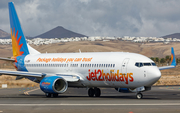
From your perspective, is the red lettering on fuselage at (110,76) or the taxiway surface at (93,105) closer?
the taxiway surface at (93,105)

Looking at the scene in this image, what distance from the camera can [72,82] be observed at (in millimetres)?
34219

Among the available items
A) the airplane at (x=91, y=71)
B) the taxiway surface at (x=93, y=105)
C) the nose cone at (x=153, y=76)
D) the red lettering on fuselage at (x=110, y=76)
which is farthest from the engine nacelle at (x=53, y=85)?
the nose cone at (x=153, y=76)

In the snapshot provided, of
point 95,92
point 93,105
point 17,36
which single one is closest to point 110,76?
point 95,92

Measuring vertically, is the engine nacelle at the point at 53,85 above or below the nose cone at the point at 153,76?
below

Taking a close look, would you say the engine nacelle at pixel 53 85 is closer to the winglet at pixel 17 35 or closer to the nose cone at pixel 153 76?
the nose cone at pixel 153 76

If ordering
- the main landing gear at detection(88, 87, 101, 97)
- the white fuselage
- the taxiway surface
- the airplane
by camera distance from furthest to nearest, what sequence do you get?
1. the main landing gear at detection(88, 87, 101, 97)
2. the airplane
3. the white fuselage
4. the taxiway surface

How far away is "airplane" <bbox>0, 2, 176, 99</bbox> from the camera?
2922 centimetres

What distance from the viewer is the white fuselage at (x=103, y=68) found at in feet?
95.0

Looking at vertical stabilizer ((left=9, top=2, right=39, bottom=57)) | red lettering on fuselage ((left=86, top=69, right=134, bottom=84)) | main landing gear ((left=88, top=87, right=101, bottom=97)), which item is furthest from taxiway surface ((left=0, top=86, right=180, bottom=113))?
vertical stabilizer ((left=9, top=2, right=39, bottom=57))

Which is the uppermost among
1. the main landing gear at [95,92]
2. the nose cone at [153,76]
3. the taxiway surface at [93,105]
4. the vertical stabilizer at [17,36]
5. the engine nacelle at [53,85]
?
the vertical stabilizer at [17,36]

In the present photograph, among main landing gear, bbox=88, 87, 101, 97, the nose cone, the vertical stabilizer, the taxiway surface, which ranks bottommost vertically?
the taxiway surface

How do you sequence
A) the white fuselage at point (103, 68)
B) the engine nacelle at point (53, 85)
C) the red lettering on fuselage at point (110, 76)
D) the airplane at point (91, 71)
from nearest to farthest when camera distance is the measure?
the white fuselage at point (103, 68) → the airplane at point (91, 71) → the red lettering on fuselage at point (110, 76) → the engine nacelle at point (53, 85)

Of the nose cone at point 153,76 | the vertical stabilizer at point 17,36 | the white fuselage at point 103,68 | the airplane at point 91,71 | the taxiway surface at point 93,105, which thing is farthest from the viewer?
the vertical stabilizer at point 17,36

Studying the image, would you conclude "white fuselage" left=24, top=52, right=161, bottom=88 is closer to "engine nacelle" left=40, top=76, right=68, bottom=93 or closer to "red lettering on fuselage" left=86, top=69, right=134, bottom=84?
"red lettering on fuselage" left=86, top=69, right=134, bottom=84
